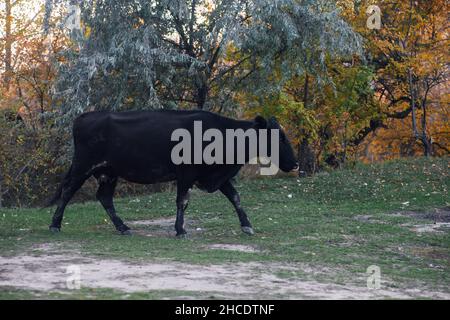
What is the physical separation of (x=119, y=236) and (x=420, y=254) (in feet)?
15.4

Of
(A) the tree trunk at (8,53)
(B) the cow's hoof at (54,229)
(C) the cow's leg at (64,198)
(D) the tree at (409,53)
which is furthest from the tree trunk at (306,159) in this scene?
(B) the cow's hoof at (54,229)

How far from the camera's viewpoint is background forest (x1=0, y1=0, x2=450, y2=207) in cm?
1733

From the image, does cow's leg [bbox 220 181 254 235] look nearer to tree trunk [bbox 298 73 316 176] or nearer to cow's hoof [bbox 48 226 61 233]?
cow's hoof [bbox 48 226 61 233]

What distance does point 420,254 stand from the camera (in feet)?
36.7

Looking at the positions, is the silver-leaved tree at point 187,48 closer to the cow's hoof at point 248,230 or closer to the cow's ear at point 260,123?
the cow's ear at point 260,123

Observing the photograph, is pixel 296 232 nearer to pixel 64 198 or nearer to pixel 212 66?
pixel 64 198

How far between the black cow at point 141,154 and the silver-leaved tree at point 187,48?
13.2ft

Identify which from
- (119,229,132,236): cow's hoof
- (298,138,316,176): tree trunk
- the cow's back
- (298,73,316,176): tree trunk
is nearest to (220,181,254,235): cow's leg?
the cow's back

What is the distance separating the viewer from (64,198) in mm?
12789

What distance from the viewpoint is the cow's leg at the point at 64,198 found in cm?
1266

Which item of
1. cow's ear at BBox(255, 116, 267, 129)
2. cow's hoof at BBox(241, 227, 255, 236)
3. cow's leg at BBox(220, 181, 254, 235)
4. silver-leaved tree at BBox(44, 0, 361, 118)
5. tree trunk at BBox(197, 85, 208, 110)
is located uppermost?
silver-leaved tree at BBox(44, 0, 361, 118)

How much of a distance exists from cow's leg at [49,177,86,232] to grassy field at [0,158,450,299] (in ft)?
0.75
